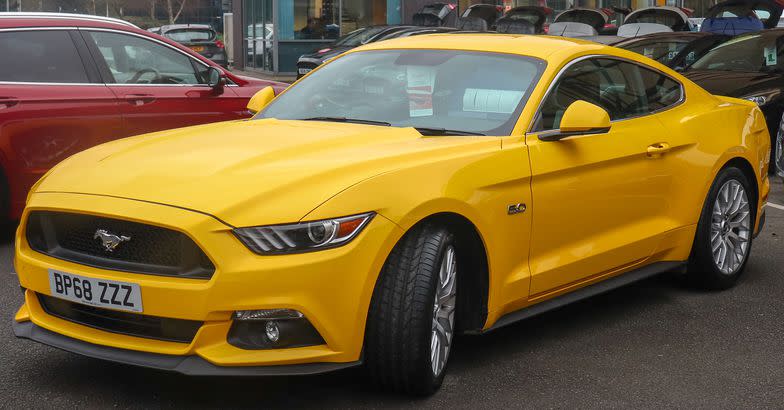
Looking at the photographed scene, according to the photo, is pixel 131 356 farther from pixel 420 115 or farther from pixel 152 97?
pixel 152 97

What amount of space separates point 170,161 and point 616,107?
2.37m

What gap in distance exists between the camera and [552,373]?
4832 millimetres

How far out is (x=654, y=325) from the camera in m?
5.70

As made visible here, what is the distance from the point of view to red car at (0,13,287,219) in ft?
25.3

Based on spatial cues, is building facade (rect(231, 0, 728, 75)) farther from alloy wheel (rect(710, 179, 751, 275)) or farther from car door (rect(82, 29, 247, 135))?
alloy wheel (rect(710, 179, 751, 275))

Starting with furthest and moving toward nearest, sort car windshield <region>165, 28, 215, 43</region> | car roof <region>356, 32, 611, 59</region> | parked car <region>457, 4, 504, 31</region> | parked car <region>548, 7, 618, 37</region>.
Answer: car windshield <region>165, 28, 215, 43</region>, parked car <region>457, 4, 504, 31</region>, parked car <region>548, 7, 618, 37</region>, car roof <region>356, 32, 611, 59</region>

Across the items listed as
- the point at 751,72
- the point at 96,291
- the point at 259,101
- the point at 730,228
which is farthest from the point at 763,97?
the point at 96,291

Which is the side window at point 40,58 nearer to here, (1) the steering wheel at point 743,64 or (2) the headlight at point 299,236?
(2) the headlight at point 299,236

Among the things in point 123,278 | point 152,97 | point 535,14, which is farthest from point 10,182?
point 535,14

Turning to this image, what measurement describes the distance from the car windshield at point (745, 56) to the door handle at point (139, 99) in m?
6.70

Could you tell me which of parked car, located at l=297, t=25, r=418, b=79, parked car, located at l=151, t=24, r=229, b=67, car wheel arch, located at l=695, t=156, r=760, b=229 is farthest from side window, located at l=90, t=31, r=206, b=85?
parked car, located at l=151, t=24, r=229, b=67

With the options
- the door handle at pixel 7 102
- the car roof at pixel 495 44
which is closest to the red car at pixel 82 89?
the door handle at pixel 7 102

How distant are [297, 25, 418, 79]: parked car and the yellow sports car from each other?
16.0 meters

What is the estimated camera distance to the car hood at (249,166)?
13.1 feet
